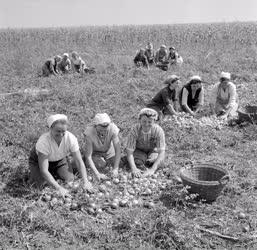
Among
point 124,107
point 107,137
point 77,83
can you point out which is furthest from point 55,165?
A: point 77,83

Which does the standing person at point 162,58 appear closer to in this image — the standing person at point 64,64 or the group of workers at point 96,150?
the standing person at point 64,64

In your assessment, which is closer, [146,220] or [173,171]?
[146,220]

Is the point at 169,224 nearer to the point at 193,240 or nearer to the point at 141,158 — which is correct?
the point at 193,240

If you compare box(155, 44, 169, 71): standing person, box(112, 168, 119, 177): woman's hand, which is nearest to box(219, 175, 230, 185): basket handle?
box(112, 168, 119, 177): woman's hand

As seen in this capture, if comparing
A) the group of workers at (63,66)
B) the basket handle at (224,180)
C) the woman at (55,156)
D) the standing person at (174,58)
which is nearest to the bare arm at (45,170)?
the woman at (55,156)

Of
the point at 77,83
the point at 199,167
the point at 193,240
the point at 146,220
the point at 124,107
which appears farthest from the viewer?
the point at 77,83

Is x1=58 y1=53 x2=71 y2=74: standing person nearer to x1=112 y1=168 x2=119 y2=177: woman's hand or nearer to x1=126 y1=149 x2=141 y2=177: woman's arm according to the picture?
x1=126 y1=149 x2=141 y2=177: woman's arm

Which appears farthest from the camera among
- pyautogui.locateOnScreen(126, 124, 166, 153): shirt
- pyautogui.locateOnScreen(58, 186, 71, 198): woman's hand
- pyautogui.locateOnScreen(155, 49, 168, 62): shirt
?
pyautogui.locateOnScreen(155, 49, 168, 62): shirt

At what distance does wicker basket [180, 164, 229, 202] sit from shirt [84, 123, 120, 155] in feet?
3.71

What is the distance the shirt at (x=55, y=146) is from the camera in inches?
175

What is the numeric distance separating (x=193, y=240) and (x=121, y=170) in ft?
6.27

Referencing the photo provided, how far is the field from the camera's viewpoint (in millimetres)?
3609

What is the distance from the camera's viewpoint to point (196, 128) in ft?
22.7

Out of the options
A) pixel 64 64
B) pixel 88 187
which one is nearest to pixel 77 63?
pixel 64 64
